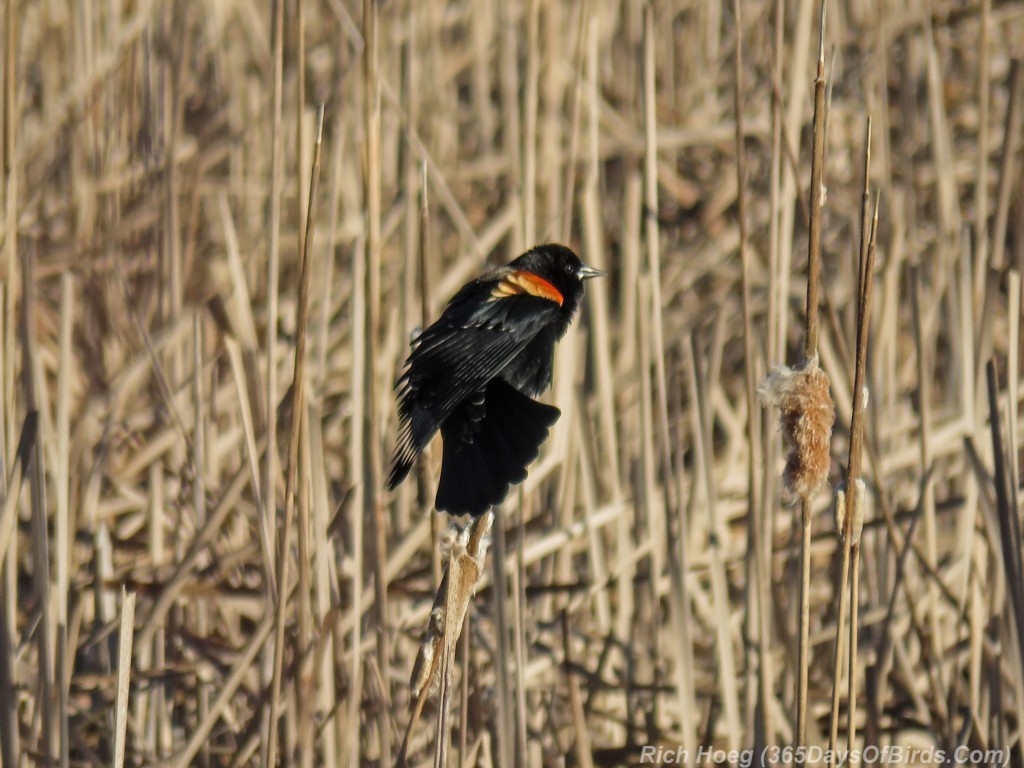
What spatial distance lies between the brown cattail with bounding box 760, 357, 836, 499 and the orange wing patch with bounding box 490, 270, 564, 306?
3.28 ft

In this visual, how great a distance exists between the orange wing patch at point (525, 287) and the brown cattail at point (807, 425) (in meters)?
1.00

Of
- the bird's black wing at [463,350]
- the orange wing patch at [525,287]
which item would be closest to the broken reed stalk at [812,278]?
the bird's black wing at [463,350]

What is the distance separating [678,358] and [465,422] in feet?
5.26

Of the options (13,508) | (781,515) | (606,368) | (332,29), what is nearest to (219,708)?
(13,508)

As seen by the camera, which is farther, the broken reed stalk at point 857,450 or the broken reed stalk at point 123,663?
the broken reed stalk at point 123,663

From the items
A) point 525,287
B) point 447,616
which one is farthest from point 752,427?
point 447,616

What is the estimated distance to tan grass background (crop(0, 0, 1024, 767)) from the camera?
6.64ft

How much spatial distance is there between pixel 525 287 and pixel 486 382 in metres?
0.45

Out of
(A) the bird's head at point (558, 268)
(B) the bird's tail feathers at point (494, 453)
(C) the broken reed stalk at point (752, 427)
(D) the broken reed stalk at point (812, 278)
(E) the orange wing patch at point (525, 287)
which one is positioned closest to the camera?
(D) the broken reed stalk at point (812, 278)

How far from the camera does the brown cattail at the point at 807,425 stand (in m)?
1.47

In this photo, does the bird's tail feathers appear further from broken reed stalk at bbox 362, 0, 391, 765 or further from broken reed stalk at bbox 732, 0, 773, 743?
broken reed stalk at bbox 732, 0, 773, 743

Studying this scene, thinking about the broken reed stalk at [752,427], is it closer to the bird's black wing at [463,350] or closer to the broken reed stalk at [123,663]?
the bird's black wing at [463,350]

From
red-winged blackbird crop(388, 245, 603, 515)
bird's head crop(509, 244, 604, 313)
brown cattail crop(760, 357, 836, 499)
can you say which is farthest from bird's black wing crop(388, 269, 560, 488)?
brown cattail crop(760, 357, 836, 499)

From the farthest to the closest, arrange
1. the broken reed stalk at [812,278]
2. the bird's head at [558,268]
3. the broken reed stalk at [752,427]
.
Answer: the bird's head at [558,268] < the broken reed stalk at [752,427] < the broken reed stalk at [812,278]
